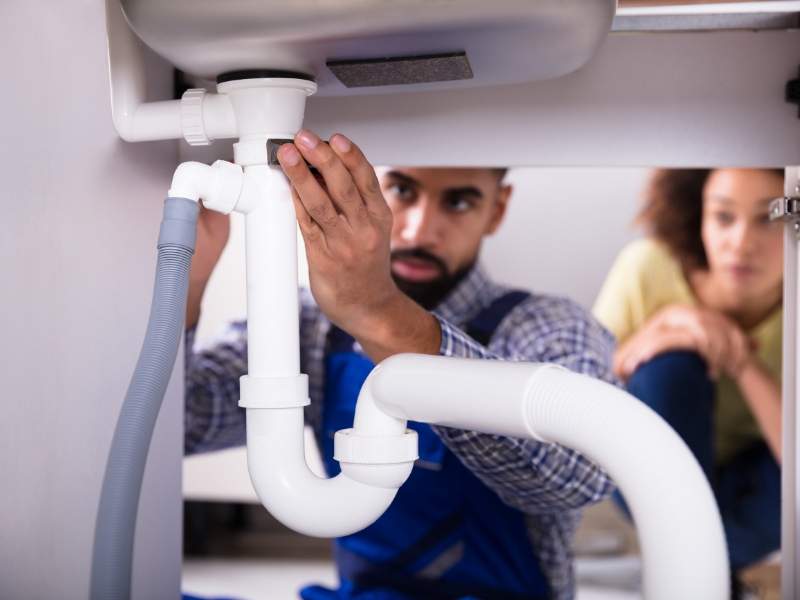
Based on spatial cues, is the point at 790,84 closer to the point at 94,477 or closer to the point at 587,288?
the point at 94,477

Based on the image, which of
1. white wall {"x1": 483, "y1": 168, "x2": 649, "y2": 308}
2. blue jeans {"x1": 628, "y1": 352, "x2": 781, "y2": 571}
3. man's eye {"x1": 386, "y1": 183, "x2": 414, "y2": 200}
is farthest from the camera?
white wall {"x1": 483, "y1": 168, "x2": 649, "y2": 308}

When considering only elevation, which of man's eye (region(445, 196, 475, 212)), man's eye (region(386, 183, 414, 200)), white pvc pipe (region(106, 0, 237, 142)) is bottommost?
white pvc pipe (region(106, 0, 237, 142))

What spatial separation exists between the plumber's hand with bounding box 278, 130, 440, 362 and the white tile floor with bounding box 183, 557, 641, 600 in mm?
1491

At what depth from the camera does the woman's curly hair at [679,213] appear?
2.02 meters

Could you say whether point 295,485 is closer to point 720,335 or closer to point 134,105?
point 134,105

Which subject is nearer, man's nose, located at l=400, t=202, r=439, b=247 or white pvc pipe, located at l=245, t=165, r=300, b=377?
white pvc pipe, located at l=245, t=165, r=300, b=377

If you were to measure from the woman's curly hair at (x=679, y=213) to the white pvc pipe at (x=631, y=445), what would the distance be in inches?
67.2

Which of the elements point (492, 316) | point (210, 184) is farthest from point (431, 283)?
point (210, 184)

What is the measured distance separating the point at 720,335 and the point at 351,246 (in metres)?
1.64

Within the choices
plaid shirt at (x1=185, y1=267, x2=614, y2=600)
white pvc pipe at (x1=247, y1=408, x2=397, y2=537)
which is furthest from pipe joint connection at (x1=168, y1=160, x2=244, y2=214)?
plaid shirt at (x1=185, y1=267, x2=614, y2=600)

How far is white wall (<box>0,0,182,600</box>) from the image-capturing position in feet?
1.80

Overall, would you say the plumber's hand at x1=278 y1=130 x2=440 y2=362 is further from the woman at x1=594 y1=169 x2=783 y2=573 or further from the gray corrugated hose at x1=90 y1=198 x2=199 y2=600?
the woman at x1=594 y1=169 x2=783 y2=573

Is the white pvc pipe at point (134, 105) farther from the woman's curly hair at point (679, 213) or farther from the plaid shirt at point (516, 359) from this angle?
the woman's curly hair at point (679, 213)

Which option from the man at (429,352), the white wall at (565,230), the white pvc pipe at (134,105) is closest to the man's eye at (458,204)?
the man at (429,352)
